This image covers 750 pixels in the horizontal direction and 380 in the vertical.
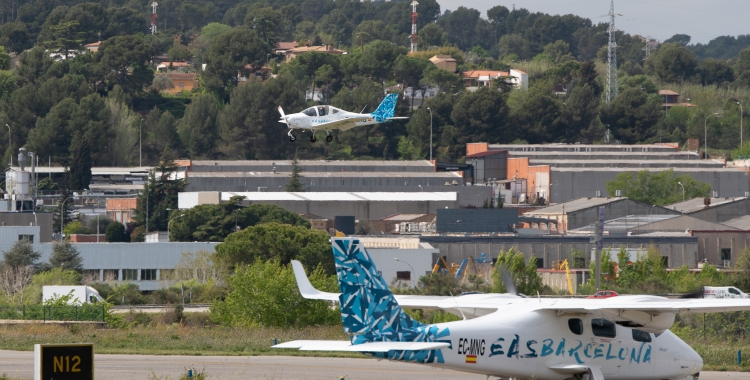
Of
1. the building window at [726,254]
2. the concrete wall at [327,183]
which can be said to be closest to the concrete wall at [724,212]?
the building window at [726,254]

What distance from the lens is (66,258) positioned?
92.2m

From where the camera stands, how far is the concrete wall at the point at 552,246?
95562 millimetres

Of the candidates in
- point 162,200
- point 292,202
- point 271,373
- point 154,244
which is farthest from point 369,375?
point 162,200

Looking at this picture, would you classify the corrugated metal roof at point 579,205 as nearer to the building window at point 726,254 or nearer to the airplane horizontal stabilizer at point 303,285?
the building window at point 726,254

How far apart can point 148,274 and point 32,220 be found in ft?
65.9

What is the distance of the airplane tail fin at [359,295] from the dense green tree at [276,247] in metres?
63.1

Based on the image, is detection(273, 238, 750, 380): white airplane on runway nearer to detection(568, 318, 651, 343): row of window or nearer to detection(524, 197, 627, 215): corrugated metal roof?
detection(568, 318, 651, 343): row of window

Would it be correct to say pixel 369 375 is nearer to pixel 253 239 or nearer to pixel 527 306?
pixel 527 306

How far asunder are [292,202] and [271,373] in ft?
343

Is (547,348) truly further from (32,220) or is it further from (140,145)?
(140,145)

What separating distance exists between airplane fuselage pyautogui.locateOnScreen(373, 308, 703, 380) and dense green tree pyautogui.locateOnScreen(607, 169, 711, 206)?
126535mm

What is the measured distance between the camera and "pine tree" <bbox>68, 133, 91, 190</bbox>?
16638 cm

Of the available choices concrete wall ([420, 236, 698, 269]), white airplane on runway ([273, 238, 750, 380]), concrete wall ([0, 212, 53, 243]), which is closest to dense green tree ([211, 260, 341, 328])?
white airplane on runway ([273, 238, 750, 380])

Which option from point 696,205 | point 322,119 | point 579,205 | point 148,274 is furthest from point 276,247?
point 696,205
